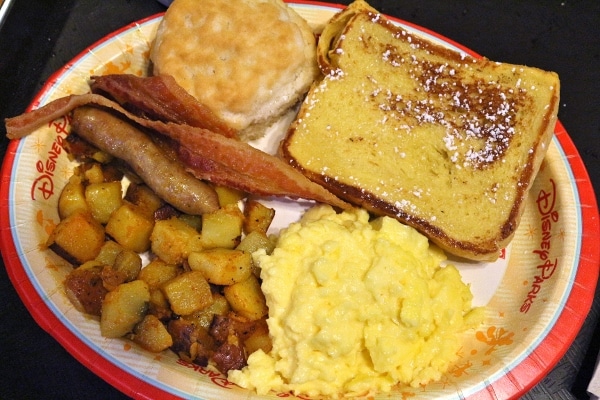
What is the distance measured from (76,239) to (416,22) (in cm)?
258

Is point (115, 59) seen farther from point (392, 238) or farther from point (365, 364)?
point (365, 364)

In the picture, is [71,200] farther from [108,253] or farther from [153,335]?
[153,335]

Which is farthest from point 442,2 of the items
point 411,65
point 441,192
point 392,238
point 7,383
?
point 7,383

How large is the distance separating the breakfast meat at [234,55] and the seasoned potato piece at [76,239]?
29.9 inches

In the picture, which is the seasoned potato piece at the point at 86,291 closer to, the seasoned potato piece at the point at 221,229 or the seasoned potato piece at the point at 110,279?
the seasoned potato piece at the point at 110,279

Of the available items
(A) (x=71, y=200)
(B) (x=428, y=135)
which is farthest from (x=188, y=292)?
(B) (x=428, y=135)

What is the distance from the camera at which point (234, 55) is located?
237 centimetres

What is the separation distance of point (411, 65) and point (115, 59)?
1.54m

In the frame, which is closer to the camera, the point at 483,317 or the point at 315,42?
the point at 483,317

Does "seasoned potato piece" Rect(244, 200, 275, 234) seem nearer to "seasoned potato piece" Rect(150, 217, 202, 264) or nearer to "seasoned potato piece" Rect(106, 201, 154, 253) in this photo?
"seasoned potato piece" Rect(150, 217, 202, 264)

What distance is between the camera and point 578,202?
246 cm

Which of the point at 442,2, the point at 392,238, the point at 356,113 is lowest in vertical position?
the point at 392,238

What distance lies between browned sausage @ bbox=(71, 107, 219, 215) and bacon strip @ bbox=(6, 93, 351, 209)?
0.05m

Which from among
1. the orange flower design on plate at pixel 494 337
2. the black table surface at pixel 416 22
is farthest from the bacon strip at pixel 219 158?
the orange flower design on plate at pixel 494 337
